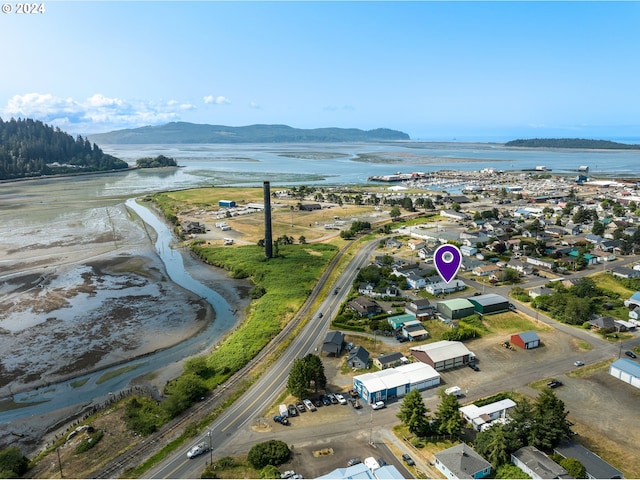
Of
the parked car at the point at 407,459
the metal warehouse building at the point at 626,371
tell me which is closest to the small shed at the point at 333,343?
the parked car at the point at 407,459

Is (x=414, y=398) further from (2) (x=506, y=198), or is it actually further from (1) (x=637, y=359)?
(2) (x=506, y=198)

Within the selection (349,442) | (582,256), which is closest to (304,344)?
(349,442)

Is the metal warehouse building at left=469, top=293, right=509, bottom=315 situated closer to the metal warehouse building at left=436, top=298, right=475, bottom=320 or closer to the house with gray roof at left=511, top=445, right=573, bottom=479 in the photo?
the metal warehouse building at left=436, top=298, right=475, bottom=320

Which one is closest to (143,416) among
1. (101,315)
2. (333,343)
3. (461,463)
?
(333,343)

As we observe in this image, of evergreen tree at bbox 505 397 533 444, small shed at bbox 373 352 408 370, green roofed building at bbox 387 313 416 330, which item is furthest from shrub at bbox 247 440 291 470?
green roofed building at bbox 387 313 416 330

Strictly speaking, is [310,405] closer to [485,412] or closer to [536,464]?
[485,412]

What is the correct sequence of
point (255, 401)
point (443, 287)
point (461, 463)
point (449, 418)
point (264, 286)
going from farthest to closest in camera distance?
point (264, 286), point (443, 287), point (255, 401), point (449, 418), point (461, 463)
